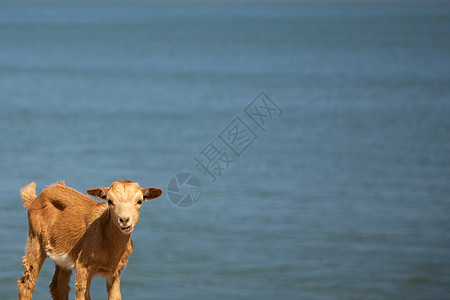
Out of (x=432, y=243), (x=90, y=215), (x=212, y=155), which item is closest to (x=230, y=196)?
(x=432, y=243)

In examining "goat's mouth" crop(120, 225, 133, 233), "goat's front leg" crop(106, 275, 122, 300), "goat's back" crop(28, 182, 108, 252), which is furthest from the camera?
"goat's back" crop(28, 182, 108, 252)

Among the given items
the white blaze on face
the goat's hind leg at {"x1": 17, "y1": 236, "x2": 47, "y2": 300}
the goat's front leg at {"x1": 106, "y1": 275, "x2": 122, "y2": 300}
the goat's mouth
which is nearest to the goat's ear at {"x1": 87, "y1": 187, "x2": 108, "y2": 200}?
the white blaze on face

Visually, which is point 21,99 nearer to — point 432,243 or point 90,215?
point 432,243

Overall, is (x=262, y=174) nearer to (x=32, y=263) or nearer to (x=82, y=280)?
(x=32, y=263)

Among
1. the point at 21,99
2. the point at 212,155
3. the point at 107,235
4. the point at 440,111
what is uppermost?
the point at 21,99

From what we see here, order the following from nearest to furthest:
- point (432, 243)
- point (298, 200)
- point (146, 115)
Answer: point (432, 243) → point (298, 200) → point (146, 115)

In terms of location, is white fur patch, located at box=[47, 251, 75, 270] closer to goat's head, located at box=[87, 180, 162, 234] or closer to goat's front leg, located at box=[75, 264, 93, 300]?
goat's front leg, located at box=[75, 264, 93, 300]

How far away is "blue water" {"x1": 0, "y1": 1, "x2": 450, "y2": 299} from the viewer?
51.0ft

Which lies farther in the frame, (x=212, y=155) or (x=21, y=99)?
(x=21, y=99)

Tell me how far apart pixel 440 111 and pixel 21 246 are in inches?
1067

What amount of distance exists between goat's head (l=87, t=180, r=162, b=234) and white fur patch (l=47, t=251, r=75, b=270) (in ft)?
3.15

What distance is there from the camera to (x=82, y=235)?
741cm

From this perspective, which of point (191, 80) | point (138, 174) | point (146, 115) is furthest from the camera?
point (191, 80)

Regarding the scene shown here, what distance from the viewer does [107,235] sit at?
23.4 ft
